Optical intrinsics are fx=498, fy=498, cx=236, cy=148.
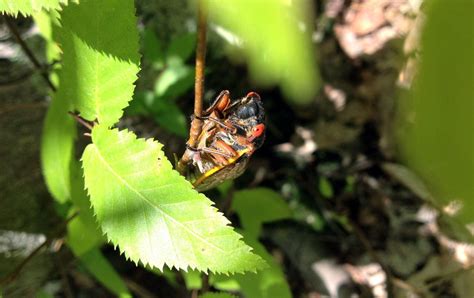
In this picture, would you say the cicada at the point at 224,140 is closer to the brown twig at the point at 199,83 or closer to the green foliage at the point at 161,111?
the brown twig at the point at 199,83

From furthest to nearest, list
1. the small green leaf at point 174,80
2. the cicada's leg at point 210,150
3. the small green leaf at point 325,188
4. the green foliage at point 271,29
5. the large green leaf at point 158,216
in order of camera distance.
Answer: the small green leaf at point 325,188, the small green leaf at point 174,80, the cicada's leg at point 210,150, the large green leaf at point 158,216, the green foliage at point 271,29

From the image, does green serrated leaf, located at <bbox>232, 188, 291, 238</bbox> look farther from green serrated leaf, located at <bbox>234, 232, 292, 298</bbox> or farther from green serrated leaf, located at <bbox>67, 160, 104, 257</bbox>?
green serrated leaf, located at <bbox>67, 160, 104, 257</bbox>

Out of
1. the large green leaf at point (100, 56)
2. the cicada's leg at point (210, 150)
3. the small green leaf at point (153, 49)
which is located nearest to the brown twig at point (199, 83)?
the cicada's leg at point (210, 150)

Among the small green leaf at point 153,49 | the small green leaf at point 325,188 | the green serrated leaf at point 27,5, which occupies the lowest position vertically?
the small green leaf at point 325,188

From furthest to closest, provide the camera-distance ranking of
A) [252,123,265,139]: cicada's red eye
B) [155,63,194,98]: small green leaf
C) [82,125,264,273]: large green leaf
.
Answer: [155,63,194,98]: small green leaf
[252,123,265,139]: cicada's red eye
[82,125,264,273]: large green leaf

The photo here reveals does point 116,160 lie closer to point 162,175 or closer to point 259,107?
point 162,175

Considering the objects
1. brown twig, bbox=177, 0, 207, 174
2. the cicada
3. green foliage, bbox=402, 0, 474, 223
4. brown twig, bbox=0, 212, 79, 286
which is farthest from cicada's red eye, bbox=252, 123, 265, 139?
green foliage, bbox=402, 0, 474, 223
